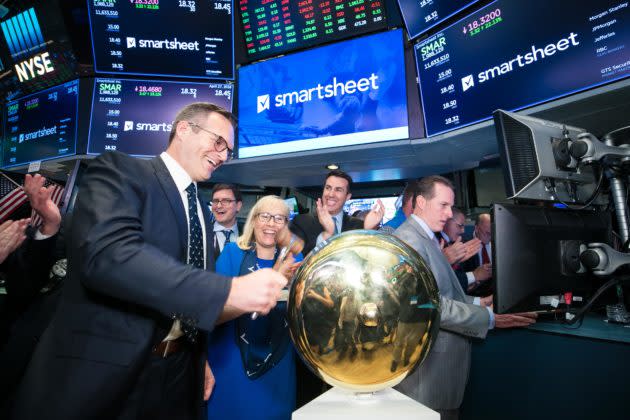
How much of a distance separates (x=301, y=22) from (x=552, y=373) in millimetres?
3146

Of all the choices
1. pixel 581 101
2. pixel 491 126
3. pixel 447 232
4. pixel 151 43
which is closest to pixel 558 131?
pixel 581 101

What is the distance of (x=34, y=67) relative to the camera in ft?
11.3

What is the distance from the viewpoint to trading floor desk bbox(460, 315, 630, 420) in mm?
1741

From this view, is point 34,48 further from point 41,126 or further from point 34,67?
point 41,126

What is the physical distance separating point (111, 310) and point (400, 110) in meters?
2.31

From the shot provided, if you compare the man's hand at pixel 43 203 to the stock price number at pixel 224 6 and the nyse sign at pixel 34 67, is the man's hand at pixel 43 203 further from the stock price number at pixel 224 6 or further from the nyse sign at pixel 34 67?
the nyse sign at pixel 34 67

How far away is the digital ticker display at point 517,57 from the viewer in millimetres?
1765

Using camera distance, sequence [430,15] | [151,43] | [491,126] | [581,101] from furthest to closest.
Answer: [151,43] → [430,15] → [491,126] → [581,101]

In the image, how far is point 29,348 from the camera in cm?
166

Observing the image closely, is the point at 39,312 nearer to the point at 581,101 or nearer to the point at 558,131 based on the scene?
the point at 558,131

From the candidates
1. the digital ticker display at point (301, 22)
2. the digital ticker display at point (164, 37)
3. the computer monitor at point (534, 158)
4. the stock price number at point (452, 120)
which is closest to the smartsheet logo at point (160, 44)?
the digital ticker display at point (164, 37)

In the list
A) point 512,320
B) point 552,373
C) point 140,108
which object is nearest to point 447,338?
point 512,320

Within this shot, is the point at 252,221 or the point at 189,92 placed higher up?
the point at 189,92

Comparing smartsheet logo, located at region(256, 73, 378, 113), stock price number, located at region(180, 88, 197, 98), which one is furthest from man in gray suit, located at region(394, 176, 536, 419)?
stock price number, located at region(180, 88, 197, 98)
